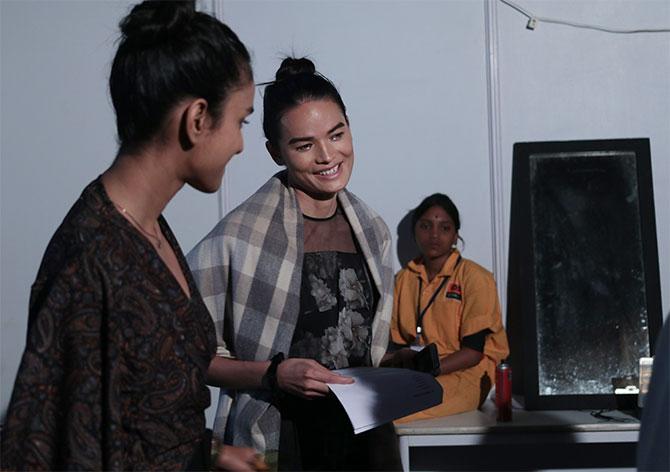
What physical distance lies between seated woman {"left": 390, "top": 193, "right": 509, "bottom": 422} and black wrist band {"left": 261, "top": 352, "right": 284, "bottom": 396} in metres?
2.21

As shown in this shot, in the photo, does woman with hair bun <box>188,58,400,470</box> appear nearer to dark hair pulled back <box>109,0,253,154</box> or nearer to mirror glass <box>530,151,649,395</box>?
dark hair pulled back <box>109,0,253,154</box>

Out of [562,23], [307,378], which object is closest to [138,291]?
[307,378]

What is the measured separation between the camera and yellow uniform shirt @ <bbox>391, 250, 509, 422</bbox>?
15.4ft

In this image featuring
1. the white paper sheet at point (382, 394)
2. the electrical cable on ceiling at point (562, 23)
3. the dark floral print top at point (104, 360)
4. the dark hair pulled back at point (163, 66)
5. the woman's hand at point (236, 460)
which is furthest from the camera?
the electrical cable on ceiling at point (562, 23)

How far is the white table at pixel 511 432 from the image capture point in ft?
13.7

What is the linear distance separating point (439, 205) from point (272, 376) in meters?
2.57

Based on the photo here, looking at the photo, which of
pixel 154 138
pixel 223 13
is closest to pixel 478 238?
pixel 223 13

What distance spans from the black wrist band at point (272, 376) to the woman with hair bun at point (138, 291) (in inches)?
27.5

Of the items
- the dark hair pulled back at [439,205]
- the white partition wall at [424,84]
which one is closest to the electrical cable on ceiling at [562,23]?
the white partition wall at [424,84]

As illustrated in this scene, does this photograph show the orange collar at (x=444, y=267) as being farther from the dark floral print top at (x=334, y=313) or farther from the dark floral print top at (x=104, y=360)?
the dark floral print top at (x=104, y=360)

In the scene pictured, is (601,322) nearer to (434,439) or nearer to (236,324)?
(434,439)

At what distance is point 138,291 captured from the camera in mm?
1488

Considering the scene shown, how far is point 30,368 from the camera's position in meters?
1.38

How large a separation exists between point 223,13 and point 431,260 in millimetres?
1648
